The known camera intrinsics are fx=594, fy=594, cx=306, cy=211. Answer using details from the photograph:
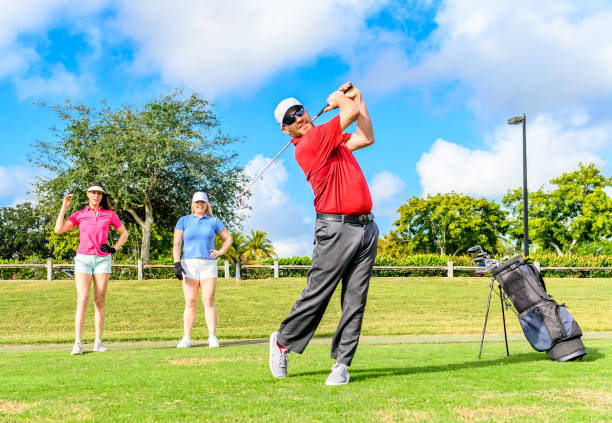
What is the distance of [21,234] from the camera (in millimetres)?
62844

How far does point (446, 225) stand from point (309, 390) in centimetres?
6306

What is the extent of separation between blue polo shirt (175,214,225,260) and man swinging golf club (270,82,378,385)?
3.84m

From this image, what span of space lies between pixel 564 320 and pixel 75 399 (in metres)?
4.36

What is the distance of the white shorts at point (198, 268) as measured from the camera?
829 centimetres

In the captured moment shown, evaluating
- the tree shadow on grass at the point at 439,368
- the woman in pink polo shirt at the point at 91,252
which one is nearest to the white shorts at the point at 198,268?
the woman in pink polo shirt at the point at 91,252

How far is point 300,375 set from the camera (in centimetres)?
482

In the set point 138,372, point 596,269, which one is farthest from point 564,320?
point 596,269

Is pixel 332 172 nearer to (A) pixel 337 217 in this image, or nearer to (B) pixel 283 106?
(A) pixel 337 217

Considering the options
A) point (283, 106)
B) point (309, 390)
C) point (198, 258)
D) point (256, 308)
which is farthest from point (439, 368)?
point (256, 308)

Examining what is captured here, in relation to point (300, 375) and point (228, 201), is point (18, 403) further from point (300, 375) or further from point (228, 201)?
point (228, 201)

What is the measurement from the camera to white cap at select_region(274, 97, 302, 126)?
14.7ft

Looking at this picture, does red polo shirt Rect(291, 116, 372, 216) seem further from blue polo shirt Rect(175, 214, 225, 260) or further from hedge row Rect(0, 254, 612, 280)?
hedge row Rect(0, 254, 612, 280)

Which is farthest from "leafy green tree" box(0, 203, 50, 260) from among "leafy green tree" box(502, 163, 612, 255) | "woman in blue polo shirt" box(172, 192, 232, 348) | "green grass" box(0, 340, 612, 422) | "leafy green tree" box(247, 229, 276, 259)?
"green grass" box(0, 340, 612, 422)

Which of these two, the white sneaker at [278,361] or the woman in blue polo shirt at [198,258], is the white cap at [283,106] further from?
the woman in blue polo shirt at [198,258]
